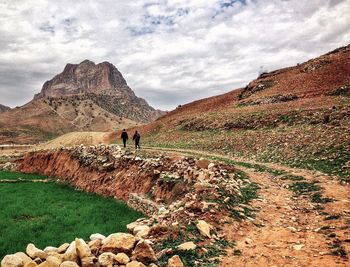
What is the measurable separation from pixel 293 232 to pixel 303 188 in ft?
17.2

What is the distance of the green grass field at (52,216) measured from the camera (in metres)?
13.5

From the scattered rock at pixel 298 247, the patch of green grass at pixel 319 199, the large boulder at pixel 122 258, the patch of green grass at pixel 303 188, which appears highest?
the large boulder at pixel 122 258

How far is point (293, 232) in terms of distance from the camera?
921 cm

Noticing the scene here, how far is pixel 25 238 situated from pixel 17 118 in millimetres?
136358

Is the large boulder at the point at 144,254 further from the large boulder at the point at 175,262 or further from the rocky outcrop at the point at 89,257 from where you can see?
the large boulder at the point at 175,262

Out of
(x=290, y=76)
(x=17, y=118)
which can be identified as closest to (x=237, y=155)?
(x=290, y=76)

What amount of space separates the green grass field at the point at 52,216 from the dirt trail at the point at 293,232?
261 inches

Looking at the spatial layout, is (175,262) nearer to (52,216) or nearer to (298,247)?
(298,247)

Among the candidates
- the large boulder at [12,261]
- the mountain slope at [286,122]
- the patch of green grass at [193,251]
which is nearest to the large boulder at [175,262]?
the patch of green grass at [193,251]

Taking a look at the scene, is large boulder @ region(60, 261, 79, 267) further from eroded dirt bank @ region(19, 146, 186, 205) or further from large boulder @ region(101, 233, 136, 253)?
eroded dirt bank @ region(19, 146, 186, 205)

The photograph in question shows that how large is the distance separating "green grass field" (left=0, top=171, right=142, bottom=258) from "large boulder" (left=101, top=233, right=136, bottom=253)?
626 centimetres

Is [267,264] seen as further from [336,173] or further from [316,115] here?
[316,115]

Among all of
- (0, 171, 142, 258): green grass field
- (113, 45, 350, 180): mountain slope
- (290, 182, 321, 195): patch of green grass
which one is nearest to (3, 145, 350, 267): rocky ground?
(290, 182, 321, 195): patch of green grass

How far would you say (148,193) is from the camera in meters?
20.5
